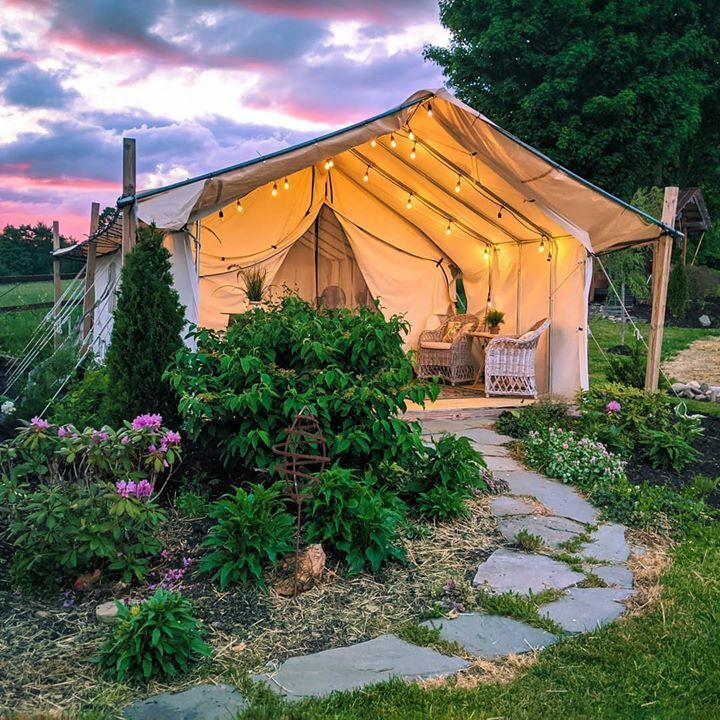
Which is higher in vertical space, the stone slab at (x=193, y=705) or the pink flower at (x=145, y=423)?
the pink flower at (x=145, y=423)

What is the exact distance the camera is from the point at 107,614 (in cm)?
249

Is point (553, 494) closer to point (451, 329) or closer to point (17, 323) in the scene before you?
point (451, 329)

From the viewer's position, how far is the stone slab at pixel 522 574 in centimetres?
298

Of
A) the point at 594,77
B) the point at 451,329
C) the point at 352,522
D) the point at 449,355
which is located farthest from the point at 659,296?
the point at 594,77

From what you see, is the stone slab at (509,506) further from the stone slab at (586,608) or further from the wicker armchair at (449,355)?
the wicker armchair at (449,355)

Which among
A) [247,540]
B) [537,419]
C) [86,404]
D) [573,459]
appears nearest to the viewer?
[247,540]

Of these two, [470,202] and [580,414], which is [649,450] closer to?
[580,414]

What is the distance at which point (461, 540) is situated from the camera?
3.47 meters

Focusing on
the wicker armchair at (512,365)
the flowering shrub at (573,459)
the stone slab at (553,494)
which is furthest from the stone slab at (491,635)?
the wicker armchair at (512,365)

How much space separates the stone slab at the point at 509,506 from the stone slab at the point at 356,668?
5.12ft

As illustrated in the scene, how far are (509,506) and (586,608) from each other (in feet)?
4.05

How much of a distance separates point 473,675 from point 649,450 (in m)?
3.09

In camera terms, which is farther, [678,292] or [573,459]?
[678,292]

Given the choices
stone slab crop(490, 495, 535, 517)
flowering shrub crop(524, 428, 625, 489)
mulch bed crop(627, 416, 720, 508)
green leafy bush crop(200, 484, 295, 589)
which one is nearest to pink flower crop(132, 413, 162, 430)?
green leafy bush crop(200, 484, 295, 589)
